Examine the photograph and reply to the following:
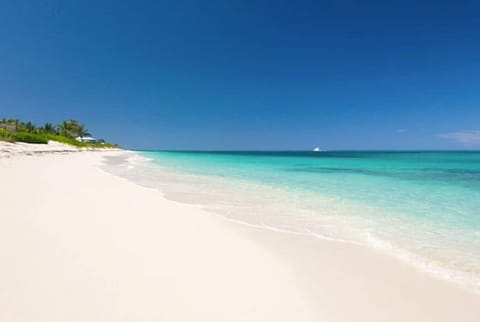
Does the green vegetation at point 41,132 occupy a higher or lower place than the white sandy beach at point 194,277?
higher

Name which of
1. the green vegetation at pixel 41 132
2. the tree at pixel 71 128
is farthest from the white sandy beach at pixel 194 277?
the tree at pixel 71 128

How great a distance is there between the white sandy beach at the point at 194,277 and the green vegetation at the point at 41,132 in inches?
956

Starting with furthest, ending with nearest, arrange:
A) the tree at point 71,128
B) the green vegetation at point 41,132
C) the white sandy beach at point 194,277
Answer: the tree at point 71,128
the green vegetation at point 41,132
the white sandy beach at point 194,277

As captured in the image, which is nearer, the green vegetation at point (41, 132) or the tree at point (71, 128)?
the green vegetation at point (41, 132)

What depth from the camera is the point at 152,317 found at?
190 centimetres

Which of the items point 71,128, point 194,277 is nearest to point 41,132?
point 71,128

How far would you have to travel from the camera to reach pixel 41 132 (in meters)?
40.5

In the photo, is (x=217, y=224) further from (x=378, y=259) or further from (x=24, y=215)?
(x=24, y=215)

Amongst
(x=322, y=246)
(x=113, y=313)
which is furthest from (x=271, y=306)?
(x=322, y=246)

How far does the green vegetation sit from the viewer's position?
85.7 feet

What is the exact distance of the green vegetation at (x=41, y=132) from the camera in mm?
26134

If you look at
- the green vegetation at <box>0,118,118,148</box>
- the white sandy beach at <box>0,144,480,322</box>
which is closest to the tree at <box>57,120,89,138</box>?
the green vegetation at <box>0,118,118,148</box>

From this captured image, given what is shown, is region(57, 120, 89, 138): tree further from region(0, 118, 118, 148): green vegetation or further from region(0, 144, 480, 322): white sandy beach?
region(0, 144, 480, 322): white sandy beach

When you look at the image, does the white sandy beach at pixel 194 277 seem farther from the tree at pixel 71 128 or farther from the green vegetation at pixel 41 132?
the tree at pixel 71 128
